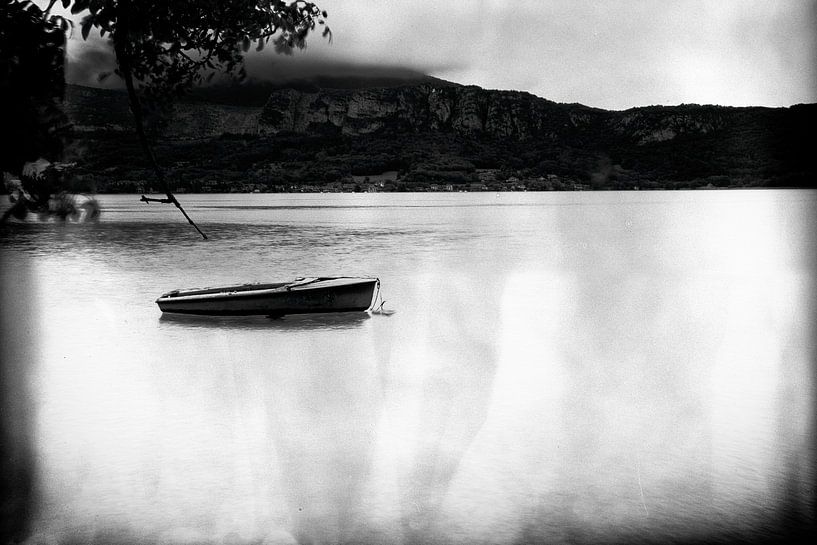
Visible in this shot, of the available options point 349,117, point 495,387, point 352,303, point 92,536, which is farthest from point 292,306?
point 349,117

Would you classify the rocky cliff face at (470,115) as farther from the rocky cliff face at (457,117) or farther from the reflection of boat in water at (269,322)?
the reflection of boat in water at (269,322)

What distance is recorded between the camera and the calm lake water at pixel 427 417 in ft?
18.5

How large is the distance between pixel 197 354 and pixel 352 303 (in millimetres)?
3960

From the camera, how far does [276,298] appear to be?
1486cm

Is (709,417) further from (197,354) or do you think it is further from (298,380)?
(197,354)

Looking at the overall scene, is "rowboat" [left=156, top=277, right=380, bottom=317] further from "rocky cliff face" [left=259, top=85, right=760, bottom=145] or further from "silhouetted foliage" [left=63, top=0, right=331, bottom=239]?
"rocky cliff face" [left=259, top=85, right=760, bottom=145]

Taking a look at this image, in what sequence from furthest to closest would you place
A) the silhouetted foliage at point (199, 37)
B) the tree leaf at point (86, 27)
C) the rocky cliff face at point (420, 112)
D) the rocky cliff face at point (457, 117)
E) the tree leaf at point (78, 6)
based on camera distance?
the rocky cliff face at point (420, 112)
the rocky cliff face at point (457, 117)
the silhouetted foliage at point (199, 37)
the tree leaf at point (78, 6)
the tree leaf at point (86, 27)

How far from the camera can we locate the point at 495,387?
10.2 meters

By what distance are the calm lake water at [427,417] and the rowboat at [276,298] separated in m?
0.34

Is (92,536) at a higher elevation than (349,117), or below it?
below

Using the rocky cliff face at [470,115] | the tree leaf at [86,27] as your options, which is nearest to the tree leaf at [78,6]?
the tree leaf at [86,27]

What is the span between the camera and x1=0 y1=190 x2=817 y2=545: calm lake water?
565 cm

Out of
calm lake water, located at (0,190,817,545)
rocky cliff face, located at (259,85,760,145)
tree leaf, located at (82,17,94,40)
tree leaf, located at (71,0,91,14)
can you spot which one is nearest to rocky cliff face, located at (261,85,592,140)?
rocky cliff face, located at (259,85,760,145)

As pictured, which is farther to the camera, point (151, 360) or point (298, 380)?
point (151, 360)
